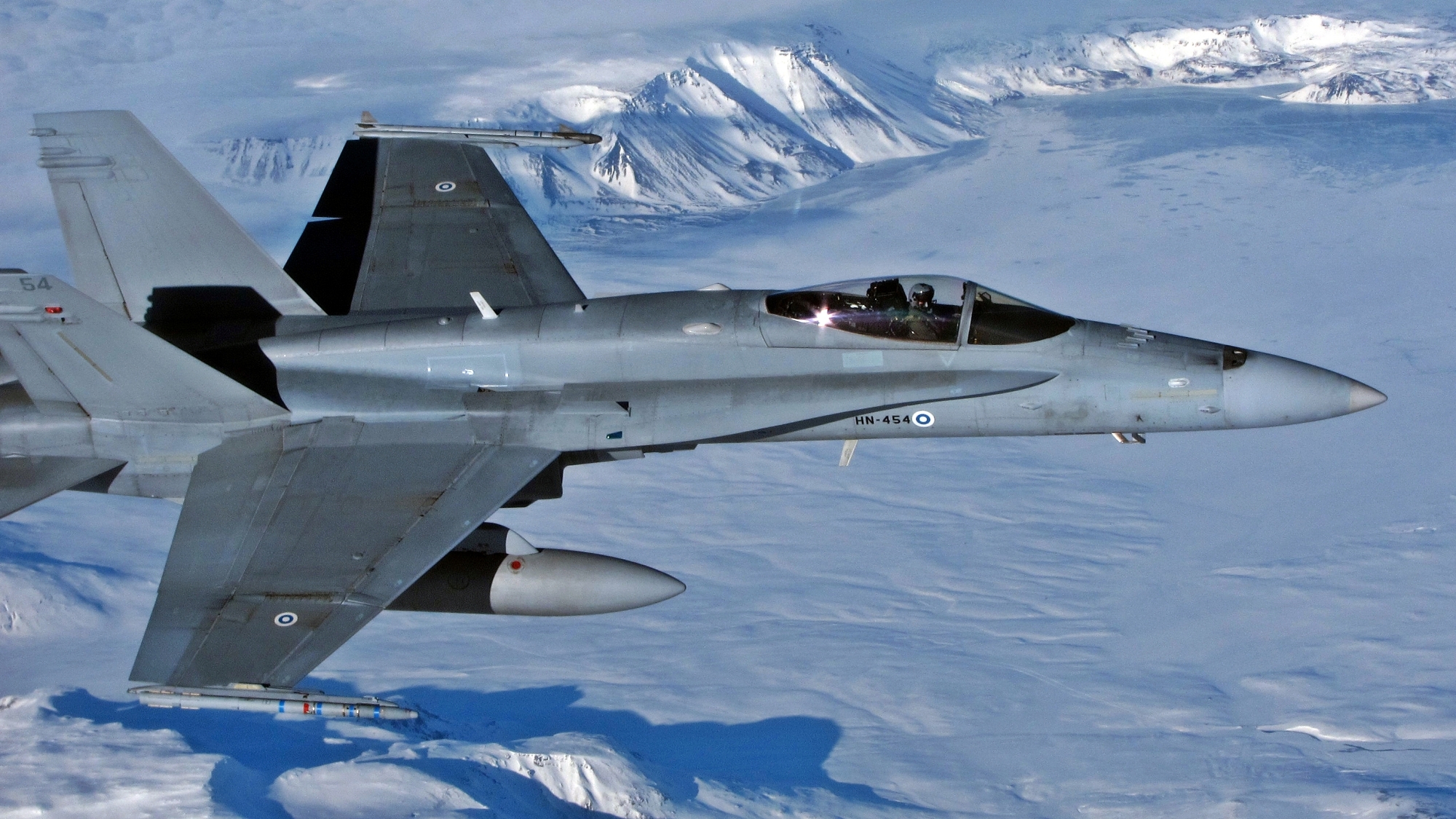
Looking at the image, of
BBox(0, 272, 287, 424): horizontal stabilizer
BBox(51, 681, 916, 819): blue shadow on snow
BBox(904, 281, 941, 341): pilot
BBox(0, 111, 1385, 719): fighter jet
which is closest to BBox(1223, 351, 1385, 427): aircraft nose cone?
BBox(0, 111, 1385, 719): fighter jet

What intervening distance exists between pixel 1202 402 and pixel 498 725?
1347 inches

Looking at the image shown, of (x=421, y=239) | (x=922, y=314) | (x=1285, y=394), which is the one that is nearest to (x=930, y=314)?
(x=922, y=314)

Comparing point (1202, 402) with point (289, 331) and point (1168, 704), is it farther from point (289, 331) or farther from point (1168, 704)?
point (1168, 704)

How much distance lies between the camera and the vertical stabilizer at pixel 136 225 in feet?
41.1

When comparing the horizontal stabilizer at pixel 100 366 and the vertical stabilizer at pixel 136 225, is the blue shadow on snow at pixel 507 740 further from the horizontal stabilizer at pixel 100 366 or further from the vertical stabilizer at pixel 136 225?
the horizontal stabilizer at pixel 100 366

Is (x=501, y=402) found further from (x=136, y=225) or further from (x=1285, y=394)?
(x=1285, y=394)

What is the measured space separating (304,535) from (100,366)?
124 inches

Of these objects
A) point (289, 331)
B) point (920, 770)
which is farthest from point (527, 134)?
point (920, 770)

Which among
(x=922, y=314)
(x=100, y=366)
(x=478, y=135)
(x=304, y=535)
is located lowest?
(x=304, y=535)

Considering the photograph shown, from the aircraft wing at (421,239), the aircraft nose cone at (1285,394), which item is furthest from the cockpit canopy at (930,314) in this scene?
the aircraft wing at (421,239)

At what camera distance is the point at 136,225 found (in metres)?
12.6

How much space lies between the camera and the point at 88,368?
10.6 m

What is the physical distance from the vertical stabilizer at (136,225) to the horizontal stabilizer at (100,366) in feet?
6.58

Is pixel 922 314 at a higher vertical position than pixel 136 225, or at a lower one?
lower
